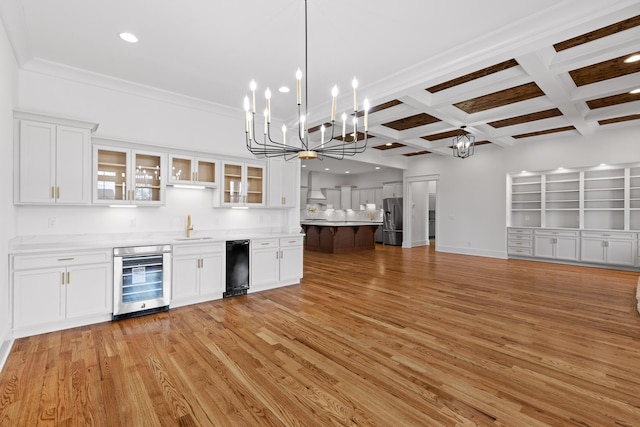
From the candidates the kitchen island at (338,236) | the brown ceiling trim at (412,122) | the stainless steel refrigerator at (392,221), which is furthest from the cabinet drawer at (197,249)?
the stainless steel refrigerator at (392,221)

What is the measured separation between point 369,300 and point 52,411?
351 cm

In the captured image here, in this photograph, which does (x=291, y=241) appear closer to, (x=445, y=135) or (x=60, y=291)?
(x=60, y=291)

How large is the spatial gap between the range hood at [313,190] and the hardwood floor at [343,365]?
311 inches

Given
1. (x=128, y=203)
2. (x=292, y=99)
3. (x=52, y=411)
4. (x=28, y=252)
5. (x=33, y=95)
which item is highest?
(x=292, y=99)

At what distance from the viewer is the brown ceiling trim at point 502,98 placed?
475 centimetres

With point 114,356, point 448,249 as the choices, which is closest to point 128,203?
point 114,356

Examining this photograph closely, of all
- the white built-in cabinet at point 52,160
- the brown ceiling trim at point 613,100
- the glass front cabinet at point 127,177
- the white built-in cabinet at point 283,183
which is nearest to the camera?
the white built-in cabinet at point 52,160

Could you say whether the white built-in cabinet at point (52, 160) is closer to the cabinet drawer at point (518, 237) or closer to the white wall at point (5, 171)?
the white wall at point (5, 171)

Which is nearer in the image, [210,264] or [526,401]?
[526,401]

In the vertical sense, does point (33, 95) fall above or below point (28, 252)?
above

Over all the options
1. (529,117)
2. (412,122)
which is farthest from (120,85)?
(529,117)

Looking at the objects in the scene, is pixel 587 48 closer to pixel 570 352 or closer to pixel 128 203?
pixel 570 352

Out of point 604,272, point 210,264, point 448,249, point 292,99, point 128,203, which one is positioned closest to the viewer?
point 128,203

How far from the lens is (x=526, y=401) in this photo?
7.06 feet
